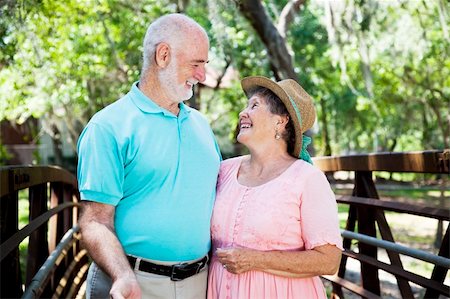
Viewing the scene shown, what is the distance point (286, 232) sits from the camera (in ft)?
7.81

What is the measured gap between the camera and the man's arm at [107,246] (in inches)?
79.4

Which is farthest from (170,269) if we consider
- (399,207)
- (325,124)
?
(325,124)

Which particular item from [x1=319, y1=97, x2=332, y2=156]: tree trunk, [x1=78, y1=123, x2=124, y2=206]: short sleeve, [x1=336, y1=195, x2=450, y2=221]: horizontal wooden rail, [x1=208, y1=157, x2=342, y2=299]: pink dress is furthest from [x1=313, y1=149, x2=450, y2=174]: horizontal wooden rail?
[x1=319, y1=97, x2=332, y2=156]: tree trunk

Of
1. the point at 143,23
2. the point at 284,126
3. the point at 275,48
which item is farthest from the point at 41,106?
the point at 284,126

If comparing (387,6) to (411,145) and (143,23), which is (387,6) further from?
(411,145)

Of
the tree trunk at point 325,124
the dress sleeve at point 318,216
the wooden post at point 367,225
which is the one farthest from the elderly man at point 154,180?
the tree trunk at point 325,124

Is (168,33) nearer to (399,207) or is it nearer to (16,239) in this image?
(16,239)

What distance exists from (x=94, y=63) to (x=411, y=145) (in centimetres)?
3008

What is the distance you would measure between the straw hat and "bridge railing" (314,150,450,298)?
63 cm

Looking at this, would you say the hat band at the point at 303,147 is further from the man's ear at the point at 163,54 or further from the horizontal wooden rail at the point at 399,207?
the horizontal wooden rail at the point at 399,207

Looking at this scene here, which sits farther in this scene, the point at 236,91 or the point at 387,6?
the point at 236,91

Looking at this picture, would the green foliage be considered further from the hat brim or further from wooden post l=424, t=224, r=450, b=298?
wooden post l=424, t=224, r=450, b=298

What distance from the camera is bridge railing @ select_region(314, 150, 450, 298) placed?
2.91 meters

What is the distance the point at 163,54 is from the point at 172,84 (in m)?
0.11
